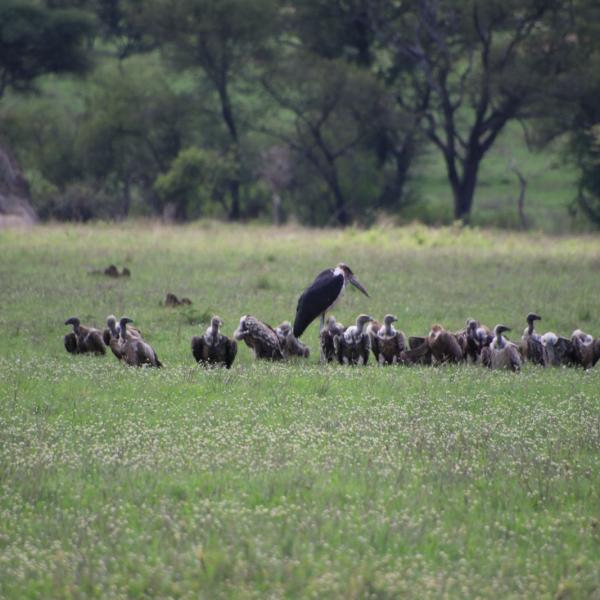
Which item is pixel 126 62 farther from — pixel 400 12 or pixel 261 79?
pixel 400 12

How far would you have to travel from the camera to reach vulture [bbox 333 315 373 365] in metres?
14.1

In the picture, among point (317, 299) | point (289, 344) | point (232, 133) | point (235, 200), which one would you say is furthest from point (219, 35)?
point (289, 344)

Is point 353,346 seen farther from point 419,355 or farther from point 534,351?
point 534,351

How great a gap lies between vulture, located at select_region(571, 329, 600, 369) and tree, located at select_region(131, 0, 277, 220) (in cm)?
3385

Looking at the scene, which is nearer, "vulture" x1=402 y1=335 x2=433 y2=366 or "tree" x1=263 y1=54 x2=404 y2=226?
"vulture" x1=402 y1=335 x2=433 y2=366

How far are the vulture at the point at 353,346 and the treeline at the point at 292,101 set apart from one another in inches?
1085

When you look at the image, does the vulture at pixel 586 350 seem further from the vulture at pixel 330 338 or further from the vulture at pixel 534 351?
the vulture at pixel 330 338

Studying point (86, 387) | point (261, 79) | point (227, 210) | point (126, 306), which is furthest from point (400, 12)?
point (86, 387)

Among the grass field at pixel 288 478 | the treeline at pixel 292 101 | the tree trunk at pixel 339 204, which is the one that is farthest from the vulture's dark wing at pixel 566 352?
the tree trunk at pixel 339 204

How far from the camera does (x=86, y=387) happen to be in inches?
446

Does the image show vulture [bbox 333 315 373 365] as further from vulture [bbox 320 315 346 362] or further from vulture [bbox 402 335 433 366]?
vulture [bbox 402 335 433 366]

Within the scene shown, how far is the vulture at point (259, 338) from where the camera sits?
14.1 m

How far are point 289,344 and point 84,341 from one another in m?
2.18

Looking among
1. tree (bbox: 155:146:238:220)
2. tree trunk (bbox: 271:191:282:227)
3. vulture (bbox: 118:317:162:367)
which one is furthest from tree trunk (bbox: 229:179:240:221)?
vulture (bbox: 118:317:162:367)
